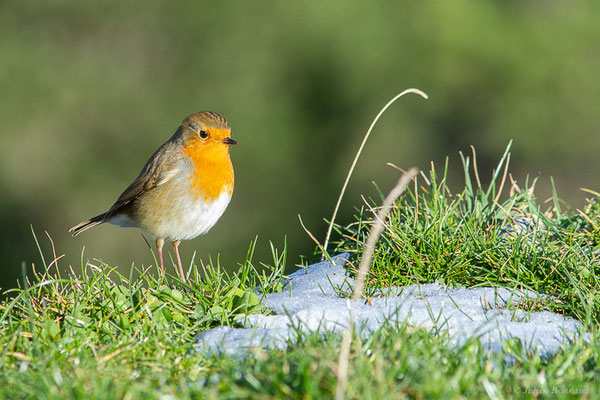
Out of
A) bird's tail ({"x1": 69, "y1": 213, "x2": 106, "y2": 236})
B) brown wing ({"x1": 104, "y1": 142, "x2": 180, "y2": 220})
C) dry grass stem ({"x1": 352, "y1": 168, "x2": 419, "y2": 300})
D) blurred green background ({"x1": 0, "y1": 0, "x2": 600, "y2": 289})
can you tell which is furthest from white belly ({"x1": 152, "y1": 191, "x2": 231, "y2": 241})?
blurred green background ({"x1": 0, "y1": 0, "x2": 600, "y2": 289})

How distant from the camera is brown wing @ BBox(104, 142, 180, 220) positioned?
519cm

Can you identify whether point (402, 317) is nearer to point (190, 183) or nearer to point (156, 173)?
point (190, 183)

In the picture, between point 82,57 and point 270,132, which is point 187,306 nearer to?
point 270,132

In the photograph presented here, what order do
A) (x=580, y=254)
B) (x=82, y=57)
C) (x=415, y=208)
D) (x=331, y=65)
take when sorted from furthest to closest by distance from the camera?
(x=82, y=57) < (x=331, y=65) < (x=415, y=208) < (x=580, y=254)

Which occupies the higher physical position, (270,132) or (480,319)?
(480,319)

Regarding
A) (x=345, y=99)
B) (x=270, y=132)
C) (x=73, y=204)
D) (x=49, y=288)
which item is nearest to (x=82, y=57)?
(x=73, y=204)

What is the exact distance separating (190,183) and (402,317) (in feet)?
7.69

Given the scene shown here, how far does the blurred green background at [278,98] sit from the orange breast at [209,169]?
7.07 meters

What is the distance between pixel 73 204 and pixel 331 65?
18.3 ft

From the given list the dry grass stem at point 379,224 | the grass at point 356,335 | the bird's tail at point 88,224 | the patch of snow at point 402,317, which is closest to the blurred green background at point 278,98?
the bird's tail at point 88,224

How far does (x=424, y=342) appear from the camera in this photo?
2621mm

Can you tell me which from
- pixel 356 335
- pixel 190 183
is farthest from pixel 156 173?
pixel 356 335

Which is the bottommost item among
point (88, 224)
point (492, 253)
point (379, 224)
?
point (88, 224)

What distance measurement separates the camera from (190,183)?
5070 mm
